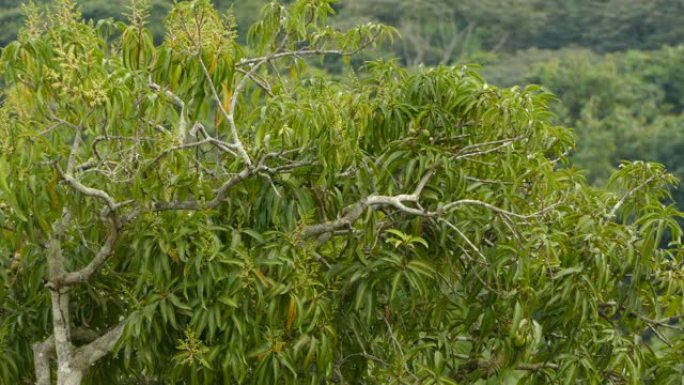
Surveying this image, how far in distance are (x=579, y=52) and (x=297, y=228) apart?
34906 mm

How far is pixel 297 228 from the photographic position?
13.9ft

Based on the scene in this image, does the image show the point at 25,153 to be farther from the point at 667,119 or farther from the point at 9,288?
the point at 667,119

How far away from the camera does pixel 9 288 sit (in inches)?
186

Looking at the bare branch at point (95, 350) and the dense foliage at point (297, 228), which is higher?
the dense foliage at point (297, 228)

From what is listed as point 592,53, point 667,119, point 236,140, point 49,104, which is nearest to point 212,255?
point 236,140

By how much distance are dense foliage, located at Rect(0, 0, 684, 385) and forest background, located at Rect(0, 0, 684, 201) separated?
23.4 metres

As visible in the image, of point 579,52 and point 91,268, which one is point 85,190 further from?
point 579,52

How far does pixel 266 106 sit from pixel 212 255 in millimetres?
546

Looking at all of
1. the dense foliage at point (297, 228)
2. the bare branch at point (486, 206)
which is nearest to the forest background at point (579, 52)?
the dense foliage at point (297, 228)

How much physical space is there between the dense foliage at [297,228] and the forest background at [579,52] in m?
23.4

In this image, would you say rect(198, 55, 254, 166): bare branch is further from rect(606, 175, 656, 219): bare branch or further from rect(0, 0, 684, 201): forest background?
rect(0, 0, 684, 201): forest background

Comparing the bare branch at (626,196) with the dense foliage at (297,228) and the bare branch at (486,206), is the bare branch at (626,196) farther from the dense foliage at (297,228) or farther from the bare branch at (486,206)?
the bare branch at (486,206)

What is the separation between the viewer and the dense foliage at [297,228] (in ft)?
13.9

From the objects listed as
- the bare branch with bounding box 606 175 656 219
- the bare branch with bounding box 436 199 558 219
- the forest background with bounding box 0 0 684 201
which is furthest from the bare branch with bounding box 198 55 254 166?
the forest background with bounding box 0 0 684 201
